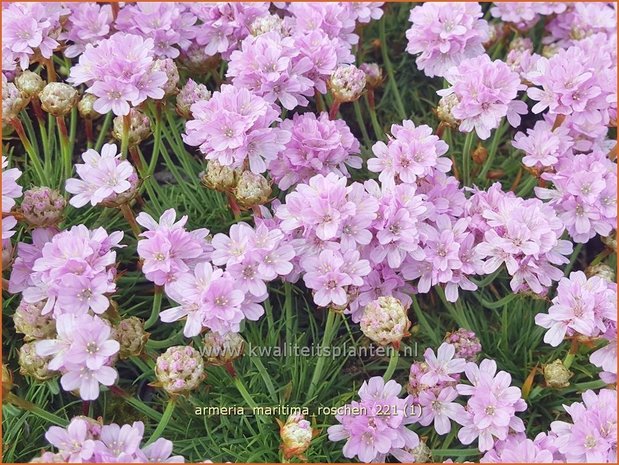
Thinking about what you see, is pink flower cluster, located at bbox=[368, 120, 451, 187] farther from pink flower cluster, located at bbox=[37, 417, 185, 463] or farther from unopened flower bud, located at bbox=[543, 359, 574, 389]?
pink flower cluster, located at bbox=[37, 417, 185, 463]

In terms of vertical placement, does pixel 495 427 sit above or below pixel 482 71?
below

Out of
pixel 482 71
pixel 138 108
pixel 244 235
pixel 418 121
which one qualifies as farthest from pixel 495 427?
pixel 138 108

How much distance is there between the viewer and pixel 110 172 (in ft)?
6.06

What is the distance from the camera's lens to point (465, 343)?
1.91m

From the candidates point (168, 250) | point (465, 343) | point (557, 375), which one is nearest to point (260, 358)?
point (168, 250)

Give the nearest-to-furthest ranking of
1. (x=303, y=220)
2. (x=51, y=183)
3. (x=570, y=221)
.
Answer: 1. (x=303, y=220)
2. (x=570, y=221)
3. (x=51, y=183)

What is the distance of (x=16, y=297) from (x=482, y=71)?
1.46 m

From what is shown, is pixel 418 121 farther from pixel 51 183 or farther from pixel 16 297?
pixel 16 297

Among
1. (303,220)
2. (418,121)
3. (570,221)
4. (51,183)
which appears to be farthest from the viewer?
(418,121)

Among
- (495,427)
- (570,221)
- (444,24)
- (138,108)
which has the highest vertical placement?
(444,24)

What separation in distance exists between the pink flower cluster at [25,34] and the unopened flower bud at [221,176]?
65 centimetres

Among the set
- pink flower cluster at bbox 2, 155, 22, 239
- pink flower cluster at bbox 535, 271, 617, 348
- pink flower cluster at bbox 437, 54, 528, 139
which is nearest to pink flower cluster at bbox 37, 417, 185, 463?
pink flower cluster at bbox 2, 155, 22, 239

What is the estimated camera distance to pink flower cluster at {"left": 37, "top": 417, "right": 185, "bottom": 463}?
5.12ft

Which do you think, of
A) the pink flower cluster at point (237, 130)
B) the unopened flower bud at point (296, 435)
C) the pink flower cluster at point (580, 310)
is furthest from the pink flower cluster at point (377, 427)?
the pink flower cluster at point (237, 130)
